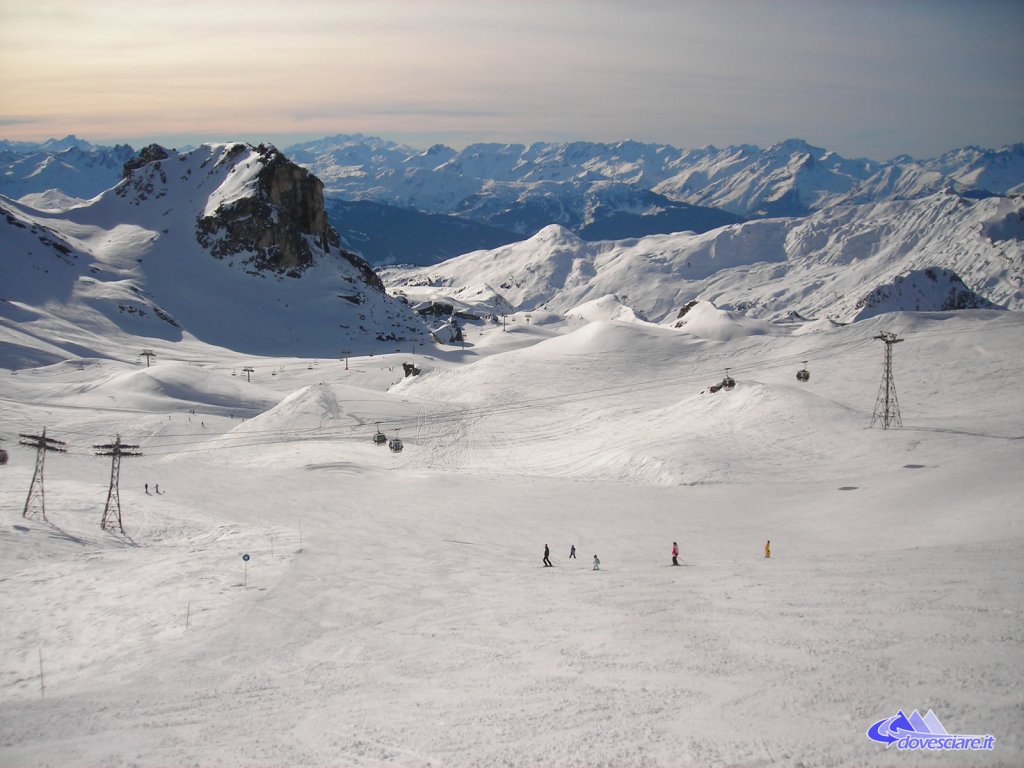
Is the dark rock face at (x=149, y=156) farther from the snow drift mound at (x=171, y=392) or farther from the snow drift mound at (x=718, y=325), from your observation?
the snow drift mound at (x=718, y=325)

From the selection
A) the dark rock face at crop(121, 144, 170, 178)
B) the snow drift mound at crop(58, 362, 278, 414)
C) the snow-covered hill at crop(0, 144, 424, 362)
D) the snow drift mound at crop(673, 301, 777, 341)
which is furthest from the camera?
the dark rock face at crop(121, 144, 170, 178)
